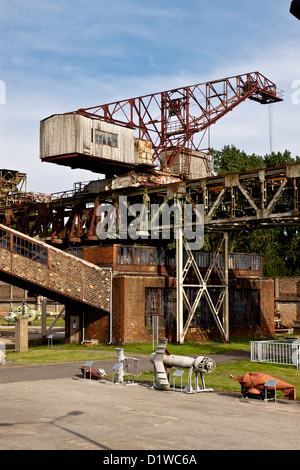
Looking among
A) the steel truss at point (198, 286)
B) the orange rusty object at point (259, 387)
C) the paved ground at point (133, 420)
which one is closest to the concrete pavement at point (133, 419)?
the paved ground at point (133, 420)

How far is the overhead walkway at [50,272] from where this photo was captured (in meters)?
34.3

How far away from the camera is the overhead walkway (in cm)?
3434

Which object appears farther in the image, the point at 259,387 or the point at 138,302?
the point at 138,302

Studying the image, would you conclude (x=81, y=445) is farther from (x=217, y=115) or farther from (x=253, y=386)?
(x=217, y=115)

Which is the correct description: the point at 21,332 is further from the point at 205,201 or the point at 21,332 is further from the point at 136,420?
the point at 136,420

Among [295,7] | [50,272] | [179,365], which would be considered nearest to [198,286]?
[50,272]

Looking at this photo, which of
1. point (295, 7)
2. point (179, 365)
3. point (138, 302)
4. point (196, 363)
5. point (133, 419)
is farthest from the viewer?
point (138, 302)

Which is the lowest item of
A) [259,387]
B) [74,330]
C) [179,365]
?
[74,330]

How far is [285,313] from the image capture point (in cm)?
6066

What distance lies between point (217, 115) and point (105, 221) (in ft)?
52.0

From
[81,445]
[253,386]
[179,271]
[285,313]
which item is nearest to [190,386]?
[253,386]

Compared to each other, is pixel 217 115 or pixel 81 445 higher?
pixel 217 115

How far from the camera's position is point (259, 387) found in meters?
17.7

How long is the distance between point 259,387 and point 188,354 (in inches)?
519
